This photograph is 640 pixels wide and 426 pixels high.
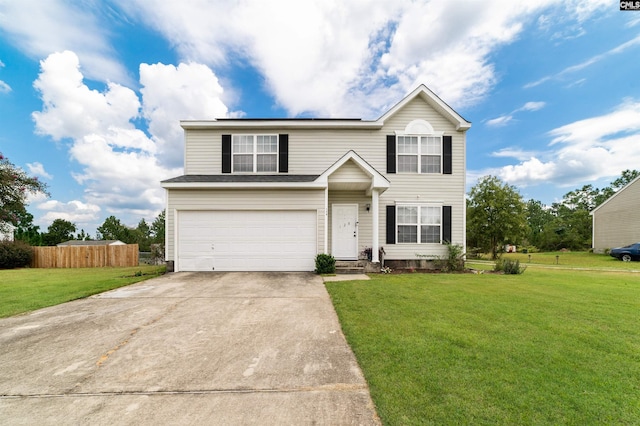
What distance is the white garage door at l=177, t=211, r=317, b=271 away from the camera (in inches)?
403

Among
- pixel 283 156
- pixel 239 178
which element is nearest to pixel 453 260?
pixel 283 156

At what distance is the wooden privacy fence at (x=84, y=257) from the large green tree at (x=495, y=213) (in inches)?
1012

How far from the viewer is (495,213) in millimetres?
21594

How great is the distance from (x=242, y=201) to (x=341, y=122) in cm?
550

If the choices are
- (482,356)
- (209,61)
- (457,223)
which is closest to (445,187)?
(457,223)

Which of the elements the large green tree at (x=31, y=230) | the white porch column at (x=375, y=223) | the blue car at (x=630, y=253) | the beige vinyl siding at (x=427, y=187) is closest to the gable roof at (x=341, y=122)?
the beige vinyl siding at (x=427, y=187)

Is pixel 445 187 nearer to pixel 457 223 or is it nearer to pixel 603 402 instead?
pixel 457 223

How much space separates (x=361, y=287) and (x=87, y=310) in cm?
637

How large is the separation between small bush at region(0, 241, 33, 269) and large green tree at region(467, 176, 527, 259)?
103ft

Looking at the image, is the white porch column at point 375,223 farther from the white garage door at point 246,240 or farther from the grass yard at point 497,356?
the grass yard at point 497,356

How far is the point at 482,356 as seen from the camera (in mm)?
3297

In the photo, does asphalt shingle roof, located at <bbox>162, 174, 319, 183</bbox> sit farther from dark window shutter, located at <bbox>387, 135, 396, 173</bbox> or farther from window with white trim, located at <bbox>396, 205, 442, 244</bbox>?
window with white trim, located at <bbox>396, 205, 442, 244</bbox>

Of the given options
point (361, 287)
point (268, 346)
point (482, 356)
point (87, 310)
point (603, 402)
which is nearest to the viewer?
point (603, 402)

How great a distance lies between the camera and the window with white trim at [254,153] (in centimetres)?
1161
